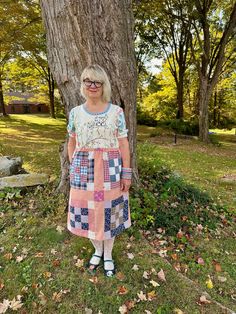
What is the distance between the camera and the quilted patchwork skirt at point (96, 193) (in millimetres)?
2223

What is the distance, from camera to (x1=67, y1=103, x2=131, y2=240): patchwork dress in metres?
2.18

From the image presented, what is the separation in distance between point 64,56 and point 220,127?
26.8 m

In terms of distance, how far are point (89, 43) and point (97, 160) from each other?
1.48 m

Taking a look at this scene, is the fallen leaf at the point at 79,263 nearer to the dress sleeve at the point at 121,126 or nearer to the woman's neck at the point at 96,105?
the dress sleeve at the point at 121,126

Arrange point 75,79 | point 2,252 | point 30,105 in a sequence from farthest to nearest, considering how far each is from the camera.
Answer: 1. point 30,105
2. point 75,79
3. point 2,252

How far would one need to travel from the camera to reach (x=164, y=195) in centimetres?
375

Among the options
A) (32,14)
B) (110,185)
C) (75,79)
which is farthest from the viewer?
(32,14)

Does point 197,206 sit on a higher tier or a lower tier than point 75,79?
lower

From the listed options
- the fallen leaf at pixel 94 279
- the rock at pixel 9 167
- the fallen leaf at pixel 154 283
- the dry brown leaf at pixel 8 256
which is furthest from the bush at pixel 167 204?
→ the rock at pixel 9 167

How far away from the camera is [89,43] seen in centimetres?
283

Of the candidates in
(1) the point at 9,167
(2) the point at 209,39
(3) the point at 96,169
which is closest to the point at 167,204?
(3) the point at 96,169

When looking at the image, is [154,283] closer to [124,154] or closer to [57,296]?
[57,296]

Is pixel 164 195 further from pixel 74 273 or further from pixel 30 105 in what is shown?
pixel 30 105

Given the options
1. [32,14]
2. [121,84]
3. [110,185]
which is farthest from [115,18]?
[32,14]
